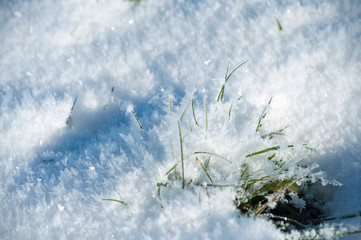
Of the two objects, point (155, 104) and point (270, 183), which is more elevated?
point (155, 104)

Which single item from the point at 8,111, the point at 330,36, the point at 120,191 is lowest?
the point at 120,191

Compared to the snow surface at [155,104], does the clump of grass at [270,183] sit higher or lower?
lower

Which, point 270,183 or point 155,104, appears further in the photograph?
point 155,104

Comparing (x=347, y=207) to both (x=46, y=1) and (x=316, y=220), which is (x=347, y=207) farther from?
(x=46, y=1)

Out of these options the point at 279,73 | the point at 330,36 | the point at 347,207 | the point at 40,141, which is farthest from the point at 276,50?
the point at 40,141

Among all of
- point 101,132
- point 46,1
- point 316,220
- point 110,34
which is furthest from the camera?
point 46,1

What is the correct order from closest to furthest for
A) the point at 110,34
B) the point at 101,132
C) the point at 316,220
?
the point at 316,220 → the point at 101,132 → the point at 110,34

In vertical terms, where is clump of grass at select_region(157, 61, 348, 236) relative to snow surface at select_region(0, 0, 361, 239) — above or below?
below

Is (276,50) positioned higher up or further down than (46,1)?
further down
